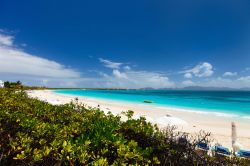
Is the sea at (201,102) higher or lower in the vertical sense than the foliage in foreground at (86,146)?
lower

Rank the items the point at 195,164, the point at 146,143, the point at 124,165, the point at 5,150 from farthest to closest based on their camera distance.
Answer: the point at 146,143
the point at 195,164
the point at 5,150
the point at 124,165

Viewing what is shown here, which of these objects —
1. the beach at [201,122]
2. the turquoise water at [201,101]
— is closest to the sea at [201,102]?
the turquoise water at [201,101]

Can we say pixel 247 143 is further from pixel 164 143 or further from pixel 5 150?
pixel 5 150

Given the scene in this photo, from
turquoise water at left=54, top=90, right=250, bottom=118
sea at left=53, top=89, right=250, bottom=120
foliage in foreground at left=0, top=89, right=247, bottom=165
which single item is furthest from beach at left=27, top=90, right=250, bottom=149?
turquoise water at left=54, top=90, right=250, bottom=118

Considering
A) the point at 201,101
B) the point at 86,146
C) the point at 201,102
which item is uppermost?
the point at 86,146

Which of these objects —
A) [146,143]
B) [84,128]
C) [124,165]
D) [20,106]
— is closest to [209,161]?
[146,143]

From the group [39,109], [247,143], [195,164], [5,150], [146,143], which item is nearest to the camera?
[5,150]

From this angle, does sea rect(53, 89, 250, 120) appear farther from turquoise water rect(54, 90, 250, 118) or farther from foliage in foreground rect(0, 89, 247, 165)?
foliage in foreground rect(0, 89, 247, 165)

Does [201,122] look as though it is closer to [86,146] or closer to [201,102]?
[86,146]

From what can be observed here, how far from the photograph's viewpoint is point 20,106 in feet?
17.2

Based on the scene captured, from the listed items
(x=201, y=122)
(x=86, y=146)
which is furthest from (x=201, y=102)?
(x=86, y=146)

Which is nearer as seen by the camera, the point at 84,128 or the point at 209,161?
the point at 209,161

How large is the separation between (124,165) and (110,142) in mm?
504

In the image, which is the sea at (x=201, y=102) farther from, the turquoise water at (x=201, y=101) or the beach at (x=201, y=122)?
the beach at (x=201, y=122)
